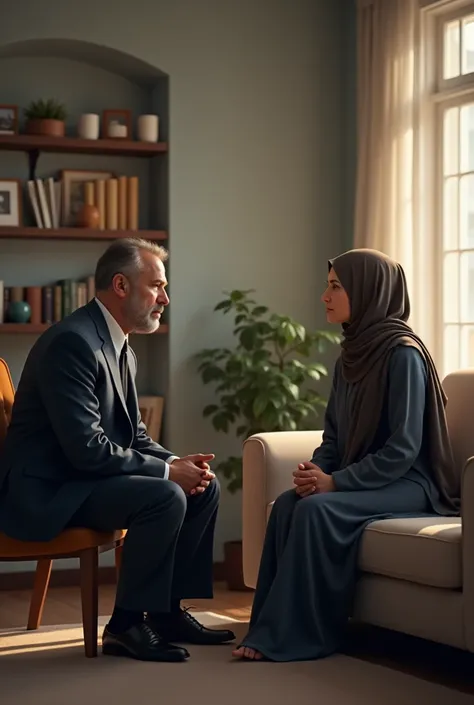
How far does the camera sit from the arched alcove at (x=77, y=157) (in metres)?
5.51

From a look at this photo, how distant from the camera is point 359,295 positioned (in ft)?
12.9

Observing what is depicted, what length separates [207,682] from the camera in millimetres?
3338

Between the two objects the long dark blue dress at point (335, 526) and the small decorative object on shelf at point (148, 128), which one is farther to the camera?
the small decorative object on shelf at point (148, 128)

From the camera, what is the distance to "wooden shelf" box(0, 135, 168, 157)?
5.31 meters

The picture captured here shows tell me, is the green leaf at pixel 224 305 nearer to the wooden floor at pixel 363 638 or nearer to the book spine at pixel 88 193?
the book spine at pixel 88 193

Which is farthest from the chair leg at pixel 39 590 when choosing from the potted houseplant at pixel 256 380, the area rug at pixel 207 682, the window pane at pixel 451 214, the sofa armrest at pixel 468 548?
the window pane at pixel 451 214

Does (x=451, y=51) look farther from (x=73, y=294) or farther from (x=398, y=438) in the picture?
(x=398, y=438)

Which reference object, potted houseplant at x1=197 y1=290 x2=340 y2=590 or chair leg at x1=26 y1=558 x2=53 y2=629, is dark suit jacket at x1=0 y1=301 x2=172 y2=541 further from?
potted houseplant at x1=197 y1=290 x2=340 y2=590

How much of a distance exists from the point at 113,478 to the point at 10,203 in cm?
212

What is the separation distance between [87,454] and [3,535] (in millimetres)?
355

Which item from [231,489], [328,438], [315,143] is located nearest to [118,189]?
[315,143]

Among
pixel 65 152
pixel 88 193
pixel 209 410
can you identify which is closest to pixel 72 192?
pixel 88 193

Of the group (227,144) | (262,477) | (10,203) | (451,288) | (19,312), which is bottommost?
(262,477)

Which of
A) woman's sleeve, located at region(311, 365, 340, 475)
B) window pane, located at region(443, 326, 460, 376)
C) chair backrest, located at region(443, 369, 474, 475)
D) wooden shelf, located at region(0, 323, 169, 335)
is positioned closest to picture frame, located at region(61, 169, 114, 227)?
wooden shelf, located at region(0, 323, 169, 335)
